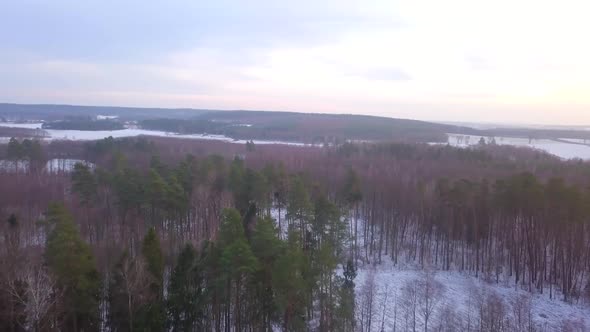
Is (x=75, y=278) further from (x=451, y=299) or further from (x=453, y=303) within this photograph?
(x=451, y=299)

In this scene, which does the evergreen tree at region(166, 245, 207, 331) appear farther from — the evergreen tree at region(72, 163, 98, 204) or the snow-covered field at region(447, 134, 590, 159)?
the snow-covered field at region(447, 134, 590, 159)

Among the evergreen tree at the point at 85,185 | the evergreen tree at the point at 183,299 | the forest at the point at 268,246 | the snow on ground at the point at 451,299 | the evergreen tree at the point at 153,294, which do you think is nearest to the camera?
the evergreen tree at the point at 153,294

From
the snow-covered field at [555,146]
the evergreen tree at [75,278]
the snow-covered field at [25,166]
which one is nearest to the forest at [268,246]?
the evergreen tree at [75,278]

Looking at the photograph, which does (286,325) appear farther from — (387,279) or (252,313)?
(387,279)

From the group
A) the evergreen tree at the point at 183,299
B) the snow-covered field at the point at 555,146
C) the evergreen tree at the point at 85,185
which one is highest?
the snow-covered field at the point at 555,146

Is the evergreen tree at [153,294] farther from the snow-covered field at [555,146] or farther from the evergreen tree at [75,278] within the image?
the snow-covered field at [555,146]

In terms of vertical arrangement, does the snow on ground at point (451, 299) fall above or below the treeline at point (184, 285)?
below
